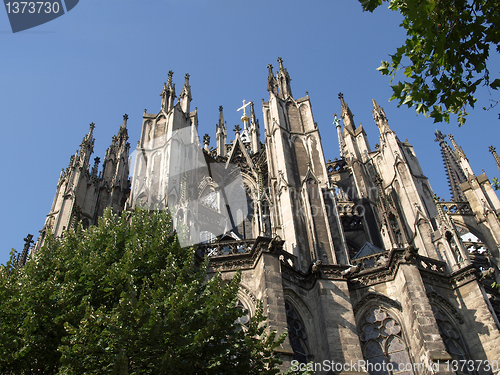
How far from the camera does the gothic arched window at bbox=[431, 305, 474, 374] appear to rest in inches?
587

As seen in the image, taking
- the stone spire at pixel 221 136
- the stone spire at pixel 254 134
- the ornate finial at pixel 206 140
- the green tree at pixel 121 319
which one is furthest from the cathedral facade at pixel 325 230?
the stone spire at pixel 221 136

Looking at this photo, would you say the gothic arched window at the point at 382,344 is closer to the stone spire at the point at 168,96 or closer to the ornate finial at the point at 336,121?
the stone spire at the point at 168,96

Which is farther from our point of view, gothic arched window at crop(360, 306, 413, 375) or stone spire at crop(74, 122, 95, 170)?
stone spire at crop(74, 122, 95, 170)

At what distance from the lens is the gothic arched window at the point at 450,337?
1491 cm

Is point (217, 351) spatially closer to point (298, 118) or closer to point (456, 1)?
point (456, 1)

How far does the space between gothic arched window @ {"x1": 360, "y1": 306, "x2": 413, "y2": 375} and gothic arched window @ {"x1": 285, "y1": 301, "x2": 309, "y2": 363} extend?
1928 millimetres

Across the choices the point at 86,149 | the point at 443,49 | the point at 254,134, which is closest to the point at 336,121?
the point at 254,134

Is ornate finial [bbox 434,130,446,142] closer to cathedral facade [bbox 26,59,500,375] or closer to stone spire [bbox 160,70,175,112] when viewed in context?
cathedral facade [bbox 26,59,500,375]

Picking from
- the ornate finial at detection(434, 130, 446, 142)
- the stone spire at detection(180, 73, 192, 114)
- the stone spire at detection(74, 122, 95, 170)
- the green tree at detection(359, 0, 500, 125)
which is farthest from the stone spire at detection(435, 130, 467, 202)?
the green tree at detection(359, 0, 500, 125)

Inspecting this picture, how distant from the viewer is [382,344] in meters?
14.9

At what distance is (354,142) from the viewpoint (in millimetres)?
28078

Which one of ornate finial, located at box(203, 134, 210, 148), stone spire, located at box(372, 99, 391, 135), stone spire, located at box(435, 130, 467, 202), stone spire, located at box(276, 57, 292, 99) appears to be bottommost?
stone spire, located at box(372, 99, 391, 135)

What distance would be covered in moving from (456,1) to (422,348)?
9575 mm

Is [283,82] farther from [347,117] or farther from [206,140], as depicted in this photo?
[206,140]
